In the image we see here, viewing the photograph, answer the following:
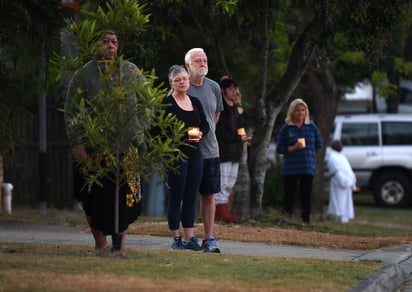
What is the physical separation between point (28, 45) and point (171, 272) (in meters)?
3.87

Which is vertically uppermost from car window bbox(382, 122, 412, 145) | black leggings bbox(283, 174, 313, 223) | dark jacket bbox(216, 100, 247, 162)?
car window bbox(382, 122, 412, 145)

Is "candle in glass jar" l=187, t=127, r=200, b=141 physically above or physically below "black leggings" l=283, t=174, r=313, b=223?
above

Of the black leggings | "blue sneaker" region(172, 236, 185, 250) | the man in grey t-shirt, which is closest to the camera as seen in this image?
"blue sneaker" region(172, 236, 185, 250)

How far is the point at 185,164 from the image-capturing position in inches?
383

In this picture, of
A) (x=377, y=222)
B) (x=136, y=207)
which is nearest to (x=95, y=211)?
(x=136, y=207)

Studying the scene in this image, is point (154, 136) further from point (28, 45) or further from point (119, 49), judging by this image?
point (28, 45)

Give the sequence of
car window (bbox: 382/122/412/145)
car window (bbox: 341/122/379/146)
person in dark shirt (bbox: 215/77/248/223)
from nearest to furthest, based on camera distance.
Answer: person in dark shirt (bbox: 215/77/248/223) → car window (bbox: 382/122/412/145) → car window (bbox: 341/122/379/146)

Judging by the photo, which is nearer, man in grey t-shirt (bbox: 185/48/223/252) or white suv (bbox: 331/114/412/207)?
man in grey t-shirt (bbox: 185/48/223/252)

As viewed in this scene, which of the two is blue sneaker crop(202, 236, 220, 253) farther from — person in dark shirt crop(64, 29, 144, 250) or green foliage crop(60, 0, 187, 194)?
green foliage crop(60, 0, 187, 194)

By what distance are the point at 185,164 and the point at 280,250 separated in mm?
1470

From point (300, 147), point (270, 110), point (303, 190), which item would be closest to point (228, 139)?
point (300, 147)

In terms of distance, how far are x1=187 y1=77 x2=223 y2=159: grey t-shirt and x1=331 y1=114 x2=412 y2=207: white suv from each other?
14.8 metres

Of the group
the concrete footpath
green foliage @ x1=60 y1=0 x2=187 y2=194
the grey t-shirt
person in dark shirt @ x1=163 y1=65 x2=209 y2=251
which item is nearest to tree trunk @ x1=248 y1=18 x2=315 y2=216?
the concrete footpath

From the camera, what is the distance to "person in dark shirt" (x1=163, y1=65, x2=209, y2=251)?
31.6ft
